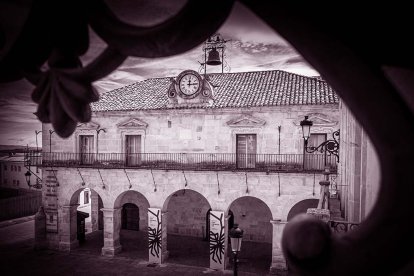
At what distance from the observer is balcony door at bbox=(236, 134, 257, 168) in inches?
696

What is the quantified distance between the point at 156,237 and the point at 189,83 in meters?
8.71

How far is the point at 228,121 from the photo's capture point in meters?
18.0

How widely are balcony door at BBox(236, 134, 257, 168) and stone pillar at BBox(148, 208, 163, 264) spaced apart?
17.4 feet

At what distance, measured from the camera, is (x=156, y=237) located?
57.8ft

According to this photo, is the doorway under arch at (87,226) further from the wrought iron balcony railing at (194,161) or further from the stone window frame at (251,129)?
the stone window frame at (251,129)

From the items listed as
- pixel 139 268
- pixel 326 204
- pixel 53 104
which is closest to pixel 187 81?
pixel 139 268

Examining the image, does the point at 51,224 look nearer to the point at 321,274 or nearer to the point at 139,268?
the point at 139,268

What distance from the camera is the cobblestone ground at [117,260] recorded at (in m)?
16.3

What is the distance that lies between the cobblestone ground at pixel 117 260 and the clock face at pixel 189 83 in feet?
30.6

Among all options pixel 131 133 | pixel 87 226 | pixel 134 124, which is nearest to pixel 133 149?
pixel 131 133

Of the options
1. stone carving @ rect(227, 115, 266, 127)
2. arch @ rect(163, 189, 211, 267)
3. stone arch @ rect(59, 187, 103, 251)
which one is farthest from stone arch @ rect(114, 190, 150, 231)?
stone carving @ rect(227, 115, 266, 127)

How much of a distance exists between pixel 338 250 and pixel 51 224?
22320 millimetres

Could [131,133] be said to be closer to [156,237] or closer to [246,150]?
[156,237]

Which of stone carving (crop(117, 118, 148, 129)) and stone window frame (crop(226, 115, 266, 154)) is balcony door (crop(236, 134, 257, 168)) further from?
stone carving (crop(117, 118, 148, 129))
